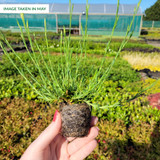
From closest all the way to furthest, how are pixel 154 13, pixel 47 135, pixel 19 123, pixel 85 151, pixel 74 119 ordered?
pixel 74 119 → pixel 47 135 → pixel 85 151 → pixel 19 123 → pixel 154 13

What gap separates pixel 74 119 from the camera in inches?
38.9

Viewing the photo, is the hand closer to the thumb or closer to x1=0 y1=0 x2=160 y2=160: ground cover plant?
the thumb

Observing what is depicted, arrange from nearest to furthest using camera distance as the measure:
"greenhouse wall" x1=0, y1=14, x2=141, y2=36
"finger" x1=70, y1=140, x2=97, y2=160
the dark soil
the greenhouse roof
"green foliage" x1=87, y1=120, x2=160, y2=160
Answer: the dark soil, "finger" x1=70, y1=140, x2=97, y2=160, "green foliage" x1=87, y1=120, x2=160, y2=160, "greenhouse wall" x1=0, y1=14, x2=141, y2=36, the greenhouse roof

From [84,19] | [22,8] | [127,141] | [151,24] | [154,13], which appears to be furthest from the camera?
[154,13]

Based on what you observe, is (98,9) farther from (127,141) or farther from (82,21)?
(127,141)

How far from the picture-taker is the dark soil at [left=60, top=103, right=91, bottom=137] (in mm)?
986

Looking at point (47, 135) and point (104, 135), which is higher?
point (47, 135)

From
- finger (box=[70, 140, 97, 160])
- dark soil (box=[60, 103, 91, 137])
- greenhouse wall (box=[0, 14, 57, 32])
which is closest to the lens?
dark soil (box=[60, 103, 91, 137])

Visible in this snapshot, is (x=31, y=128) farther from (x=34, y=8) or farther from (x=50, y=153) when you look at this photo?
(x=34, y=8)

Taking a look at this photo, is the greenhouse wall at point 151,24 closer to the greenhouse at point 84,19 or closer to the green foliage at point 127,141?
the greenhouse at point 84,19

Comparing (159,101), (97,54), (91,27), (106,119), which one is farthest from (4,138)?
(91,27)

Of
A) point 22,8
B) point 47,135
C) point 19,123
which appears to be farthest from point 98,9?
point 47,135

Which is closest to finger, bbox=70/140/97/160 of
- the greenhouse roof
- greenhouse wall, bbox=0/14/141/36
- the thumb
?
the thumb

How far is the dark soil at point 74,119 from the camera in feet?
3.24
